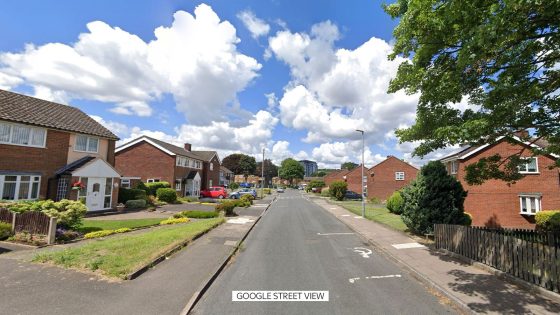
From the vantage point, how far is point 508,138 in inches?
339

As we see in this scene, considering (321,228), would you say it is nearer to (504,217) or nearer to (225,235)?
(225,235)

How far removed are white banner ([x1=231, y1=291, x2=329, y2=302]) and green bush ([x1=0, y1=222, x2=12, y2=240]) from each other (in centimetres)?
1059

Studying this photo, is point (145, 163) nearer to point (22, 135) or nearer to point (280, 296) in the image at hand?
point (22, 135)

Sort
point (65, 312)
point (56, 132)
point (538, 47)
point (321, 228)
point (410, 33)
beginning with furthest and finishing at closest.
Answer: point (56, 132) → point (321, 228) → point (410, 33) → point (538, 47) → point (65, 312)

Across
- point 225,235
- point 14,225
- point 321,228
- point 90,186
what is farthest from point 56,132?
point 321,228

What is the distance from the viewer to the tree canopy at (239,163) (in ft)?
370

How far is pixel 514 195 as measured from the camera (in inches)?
926

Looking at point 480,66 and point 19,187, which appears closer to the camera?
point 480,66

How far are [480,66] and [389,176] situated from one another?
1805 inches

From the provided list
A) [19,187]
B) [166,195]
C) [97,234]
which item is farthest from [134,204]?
[97,234]

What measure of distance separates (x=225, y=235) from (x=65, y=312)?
912 cm

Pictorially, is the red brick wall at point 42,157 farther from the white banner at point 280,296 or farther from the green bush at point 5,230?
the white banner at point 280,296

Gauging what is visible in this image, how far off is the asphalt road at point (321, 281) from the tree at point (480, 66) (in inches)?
158

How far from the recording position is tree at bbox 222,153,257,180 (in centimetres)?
11269
